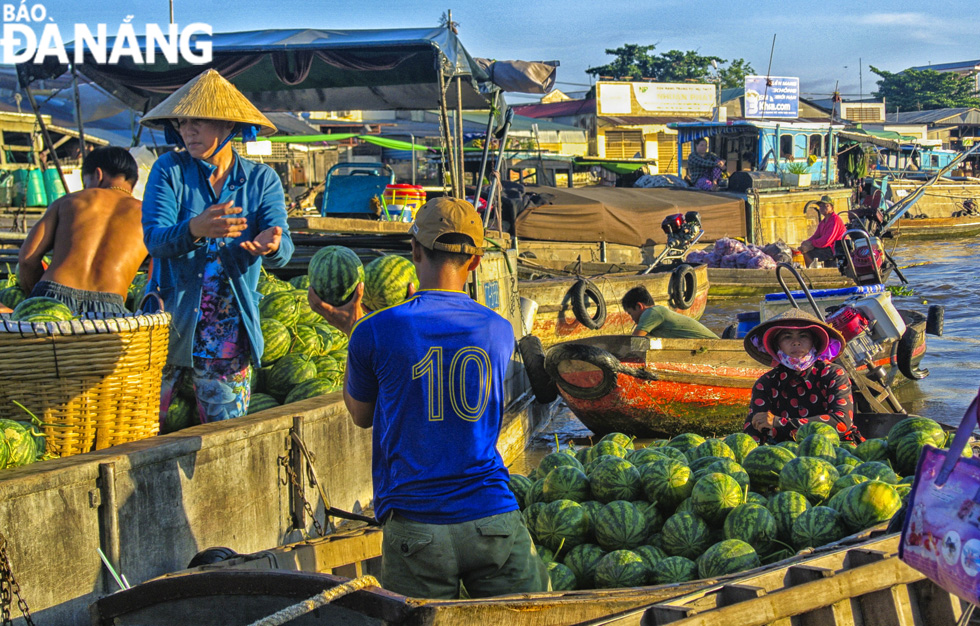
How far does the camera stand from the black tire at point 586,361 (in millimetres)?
8273

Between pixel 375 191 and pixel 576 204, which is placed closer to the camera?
pixel 375 191

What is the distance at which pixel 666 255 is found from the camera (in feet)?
54.1

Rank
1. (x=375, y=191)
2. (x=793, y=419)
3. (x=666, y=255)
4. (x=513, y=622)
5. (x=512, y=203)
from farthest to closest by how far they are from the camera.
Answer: (x=512, y=203)
(x=666, y=255)
(x=375, y=191)
(x=793, y=419)
(x=513, y=622)

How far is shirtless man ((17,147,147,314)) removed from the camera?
4453 mm

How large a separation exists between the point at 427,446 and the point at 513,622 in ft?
1.78

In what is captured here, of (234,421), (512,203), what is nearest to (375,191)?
(512,203)

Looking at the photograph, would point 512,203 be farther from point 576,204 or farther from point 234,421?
point 234,421

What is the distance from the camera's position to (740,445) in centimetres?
472

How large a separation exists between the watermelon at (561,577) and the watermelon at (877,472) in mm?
1476

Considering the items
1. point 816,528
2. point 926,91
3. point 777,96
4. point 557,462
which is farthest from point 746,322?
point 926,91

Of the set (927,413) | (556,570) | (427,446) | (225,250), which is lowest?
(927,413)

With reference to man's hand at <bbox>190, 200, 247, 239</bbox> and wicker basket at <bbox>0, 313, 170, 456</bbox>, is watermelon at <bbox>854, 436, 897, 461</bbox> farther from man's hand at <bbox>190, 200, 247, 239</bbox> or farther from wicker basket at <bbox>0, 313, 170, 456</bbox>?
wicker basket at <bbox>0, 313, 170, 456</bbox>

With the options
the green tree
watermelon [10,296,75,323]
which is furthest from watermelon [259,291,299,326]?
the green tree

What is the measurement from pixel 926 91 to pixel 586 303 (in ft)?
185
